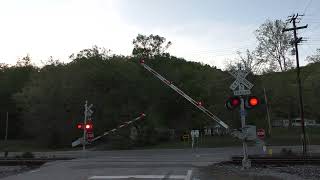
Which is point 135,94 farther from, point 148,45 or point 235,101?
point 235,101

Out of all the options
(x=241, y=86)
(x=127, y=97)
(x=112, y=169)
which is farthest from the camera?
(x=127, y=97)

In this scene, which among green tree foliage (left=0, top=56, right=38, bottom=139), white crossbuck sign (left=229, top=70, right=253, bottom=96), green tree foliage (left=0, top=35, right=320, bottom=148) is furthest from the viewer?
green tree foliage (left=0, top=56, right=38, bottom=139)

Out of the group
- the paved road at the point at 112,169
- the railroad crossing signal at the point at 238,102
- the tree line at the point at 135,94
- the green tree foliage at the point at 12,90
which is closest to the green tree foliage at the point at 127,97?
the tree line at the point at 135,94

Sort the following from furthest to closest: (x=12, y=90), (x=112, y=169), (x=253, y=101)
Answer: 1. (x=12, y=90)
2. (x=112, y=169)
3. (x=253, y=101)

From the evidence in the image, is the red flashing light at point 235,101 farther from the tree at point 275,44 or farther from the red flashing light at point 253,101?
the tree at point 275,44

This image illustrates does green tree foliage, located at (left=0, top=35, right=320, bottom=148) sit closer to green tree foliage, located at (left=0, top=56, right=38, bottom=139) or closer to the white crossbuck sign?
green tree foliage, located at (left=0, top=56, right=38, bottom=139)

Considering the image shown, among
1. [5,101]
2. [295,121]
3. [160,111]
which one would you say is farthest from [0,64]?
[295,121]

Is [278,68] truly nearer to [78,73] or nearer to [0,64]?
[78,73]

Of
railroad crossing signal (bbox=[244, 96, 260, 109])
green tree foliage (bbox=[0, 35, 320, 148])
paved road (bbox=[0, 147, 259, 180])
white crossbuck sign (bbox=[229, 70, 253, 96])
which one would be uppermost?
green tree foliage (bbox=[0, 35, 320, 148])

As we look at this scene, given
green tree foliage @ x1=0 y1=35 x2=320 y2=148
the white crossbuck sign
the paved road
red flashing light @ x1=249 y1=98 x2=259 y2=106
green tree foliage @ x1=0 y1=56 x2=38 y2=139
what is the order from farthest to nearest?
green tree foliage @ x1=0 y1=56 x2=38 y2=139, green tree foliage @ x1=0 y1=35 x2=320 y2=148, the white crossbuck sign, red flashing light @ x1=249 y1=98 x2=259 y2=106, the paved road

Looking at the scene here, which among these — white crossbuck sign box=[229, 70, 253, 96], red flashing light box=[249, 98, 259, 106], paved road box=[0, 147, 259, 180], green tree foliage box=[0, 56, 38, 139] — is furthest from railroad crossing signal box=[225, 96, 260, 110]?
green tree foliage box=[0, 56, 38, 139]

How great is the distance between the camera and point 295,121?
121500 millimetres

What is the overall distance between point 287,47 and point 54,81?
113 feet

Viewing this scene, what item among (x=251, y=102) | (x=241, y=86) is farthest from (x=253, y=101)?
(x=241, y=86)
